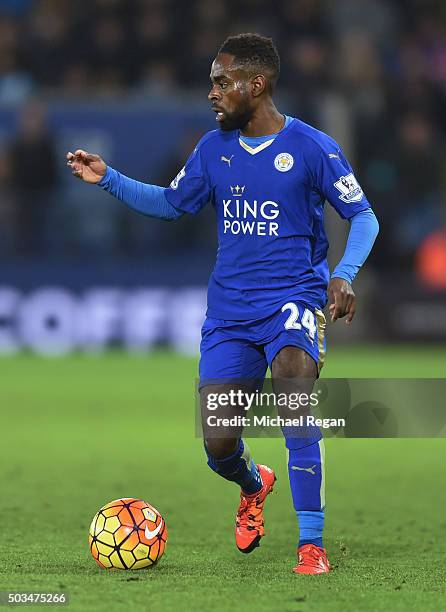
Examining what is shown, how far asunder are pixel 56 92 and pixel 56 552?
11.6 metres

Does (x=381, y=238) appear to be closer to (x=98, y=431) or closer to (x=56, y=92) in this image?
(x=56, y=92)

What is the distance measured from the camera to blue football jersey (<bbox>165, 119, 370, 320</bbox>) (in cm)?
549

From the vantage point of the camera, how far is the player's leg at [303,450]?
531cm

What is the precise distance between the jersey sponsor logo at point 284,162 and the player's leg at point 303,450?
0.66m

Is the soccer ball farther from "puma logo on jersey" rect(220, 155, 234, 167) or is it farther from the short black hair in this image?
the short black hair

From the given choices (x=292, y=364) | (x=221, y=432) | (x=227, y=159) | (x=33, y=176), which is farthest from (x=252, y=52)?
(x=33, y=176)

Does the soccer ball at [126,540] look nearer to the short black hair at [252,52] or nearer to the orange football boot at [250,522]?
the orange football boot at [250,522]

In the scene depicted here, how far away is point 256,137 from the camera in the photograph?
5.62 meters

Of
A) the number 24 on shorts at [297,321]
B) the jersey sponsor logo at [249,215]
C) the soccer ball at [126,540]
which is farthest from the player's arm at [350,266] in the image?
the soccer ball at [126,540]

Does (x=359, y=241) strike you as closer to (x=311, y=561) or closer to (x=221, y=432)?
(x=221, y=432)

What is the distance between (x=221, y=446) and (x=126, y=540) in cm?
56

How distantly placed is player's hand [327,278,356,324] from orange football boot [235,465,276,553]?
1.09 m

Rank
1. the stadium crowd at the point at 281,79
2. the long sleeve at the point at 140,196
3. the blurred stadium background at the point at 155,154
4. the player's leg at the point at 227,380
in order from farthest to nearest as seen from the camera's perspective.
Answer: the stadium crowd at the point at 281,79, the blurred stadium background at the point at 155,154, the long sleeve at the point at 140,196, the player's leg at the point at 227,380

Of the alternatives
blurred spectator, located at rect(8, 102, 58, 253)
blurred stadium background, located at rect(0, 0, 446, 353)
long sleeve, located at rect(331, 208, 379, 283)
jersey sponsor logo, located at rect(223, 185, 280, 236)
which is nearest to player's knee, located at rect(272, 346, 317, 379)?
long sleeve, located at rect(331, 208, 379, 283)
